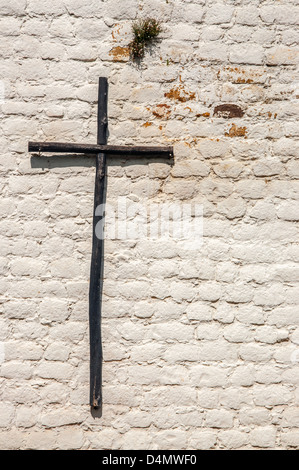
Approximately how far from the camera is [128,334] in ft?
9.39

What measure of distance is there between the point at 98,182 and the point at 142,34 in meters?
1.04

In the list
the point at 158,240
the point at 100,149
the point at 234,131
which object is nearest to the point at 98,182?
the point at 100,149

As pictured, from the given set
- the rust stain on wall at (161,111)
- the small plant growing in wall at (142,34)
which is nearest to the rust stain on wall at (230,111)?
the rust stain on wall at (161,111)

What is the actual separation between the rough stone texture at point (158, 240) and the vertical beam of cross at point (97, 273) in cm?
6

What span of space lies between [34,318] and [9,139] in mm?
1197

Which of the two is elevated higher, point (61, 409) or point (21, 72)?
point (21, 72)

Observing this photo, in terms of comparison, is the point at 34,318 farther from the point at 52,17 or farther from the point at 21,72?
the point at 52,17

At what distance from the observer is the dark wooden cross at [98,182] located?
2795 millimetres

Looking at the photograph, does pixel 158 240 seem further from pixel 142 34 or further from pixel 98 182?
pixel 142 34

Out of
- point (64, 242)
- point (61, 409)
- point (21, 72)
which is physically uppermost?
point (21, 72)

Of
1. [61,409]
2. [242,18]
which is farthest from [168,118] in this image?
[61,409]

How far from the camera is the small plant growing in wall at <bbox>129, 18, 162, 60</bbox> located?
289cm

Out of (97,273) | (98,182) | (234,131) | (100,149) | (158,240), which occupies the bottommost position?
(97,273)

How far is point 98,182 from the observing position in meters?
2.84
